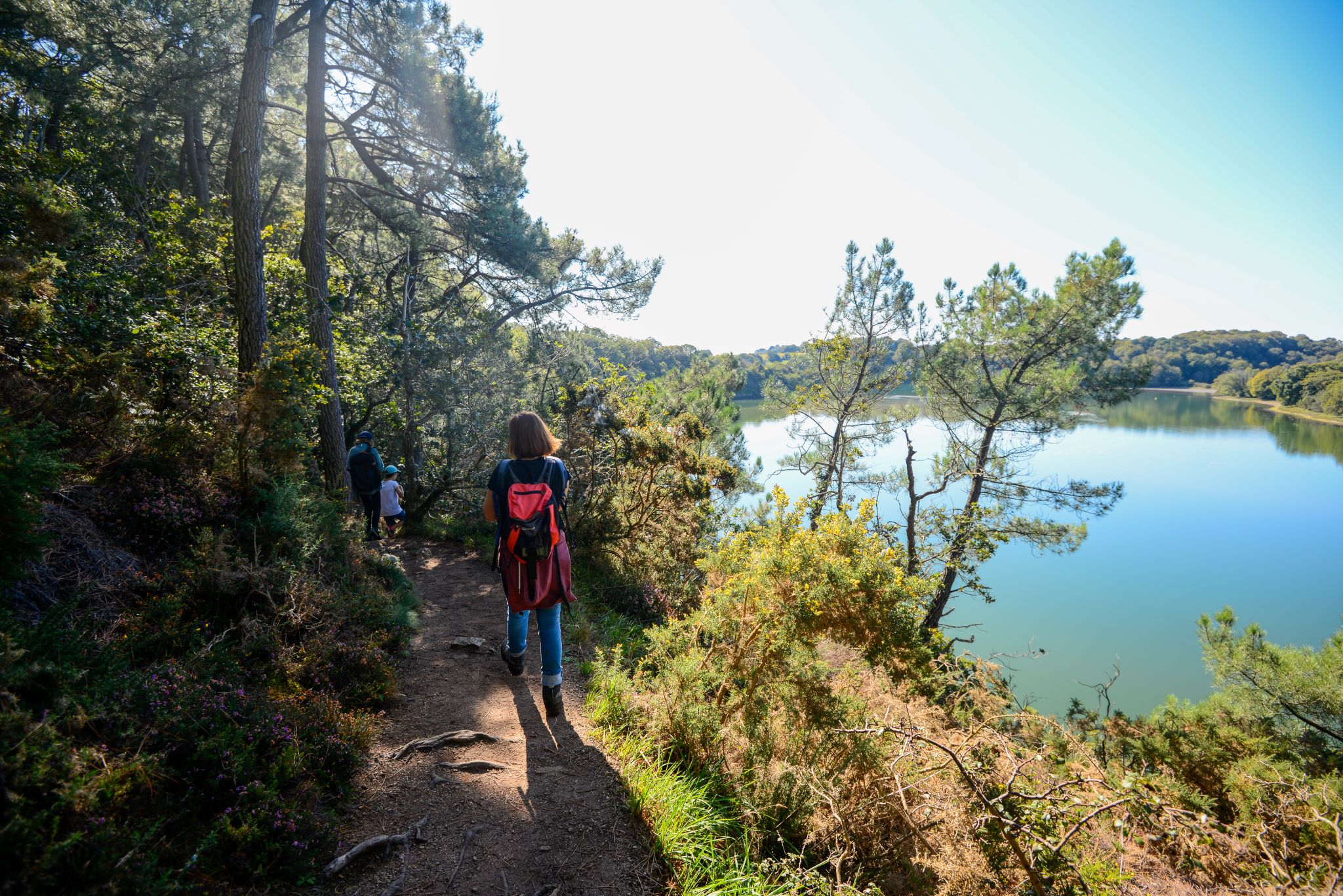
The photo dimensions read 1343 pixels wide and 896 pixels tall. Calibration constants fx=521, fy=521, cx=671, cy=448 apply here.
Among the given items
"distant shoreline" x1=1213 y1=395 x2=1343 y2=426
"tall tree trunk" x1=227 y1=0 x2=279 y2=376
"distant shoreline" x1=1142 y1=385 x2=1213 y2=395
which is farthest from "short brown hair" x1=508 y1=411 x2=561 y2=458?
"distant shoreline" x1=1142 y1=385 x2=1213 y2=395

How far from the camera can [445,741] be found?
303 cm

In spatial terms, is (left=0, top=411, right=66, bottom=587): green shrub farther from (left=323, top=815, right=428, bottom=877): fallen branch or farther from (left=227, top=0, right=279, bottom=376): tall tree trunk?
(left=227, top=0, right=279, bottom=376): tall tree trunk

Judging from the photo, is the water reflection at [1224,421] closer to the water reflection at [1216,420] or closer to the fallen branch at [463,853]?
the water reflection at [1216,420]

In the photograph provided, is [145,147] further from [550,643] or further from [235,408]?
[550,643]

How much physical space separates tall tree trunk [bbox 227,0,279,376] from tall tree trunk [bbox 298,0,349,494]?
1.22 metres

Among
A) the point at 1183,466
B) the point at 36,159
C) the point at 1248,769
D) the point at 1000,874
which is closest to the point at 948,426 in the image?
the point at 1248,769

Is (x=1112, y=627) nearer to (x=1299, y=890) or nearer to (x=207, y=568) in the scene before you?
(x=1299, y=890)

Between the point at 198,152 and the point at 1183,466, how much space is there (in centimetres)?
5708

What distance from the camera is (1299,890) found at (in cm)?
235

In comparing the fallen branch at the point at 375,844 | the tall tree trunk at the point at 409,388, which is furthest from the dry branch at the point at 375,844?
the tall tree trunk at the point at 409,388

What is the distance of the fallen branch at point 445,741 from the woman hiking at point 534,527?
1.51ft

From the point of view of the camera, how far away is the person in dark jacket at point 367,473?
266 inches

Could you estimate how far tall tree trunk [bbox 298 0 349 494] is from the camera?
6.49 meters

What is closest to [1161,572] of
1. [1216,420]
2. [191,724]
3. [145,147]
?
[191,724]
